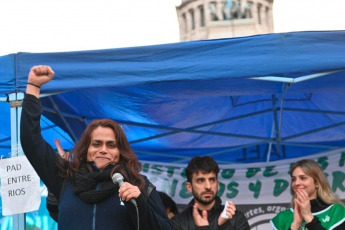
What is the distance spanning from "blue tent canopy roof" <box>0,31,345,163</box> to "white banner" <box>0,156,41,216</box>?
1.53ft

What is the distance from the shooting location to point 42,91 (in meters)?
4.06

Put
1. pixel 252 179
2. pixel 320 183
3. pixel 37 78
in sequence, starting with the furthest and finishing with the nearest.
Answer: pixel 252 179
pixel 320 183
pixel 37 78

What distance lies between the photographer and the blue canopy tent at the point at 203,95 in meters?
3.95

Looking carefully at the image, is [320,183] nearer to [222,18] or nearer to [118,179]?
[118,179]

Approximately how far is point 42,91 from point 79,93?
99 centimetres

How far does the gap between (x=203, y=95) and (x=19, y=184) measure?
4.85 ft

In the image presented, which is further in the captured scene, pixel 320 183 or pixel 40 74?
pixel 320 183

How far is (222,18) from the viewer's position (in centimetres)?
6644

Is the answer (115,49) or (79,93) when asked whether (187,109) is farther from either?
(115,49)

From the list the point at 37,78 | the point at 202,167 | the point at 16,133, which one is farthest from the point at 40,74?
the point at 202,167

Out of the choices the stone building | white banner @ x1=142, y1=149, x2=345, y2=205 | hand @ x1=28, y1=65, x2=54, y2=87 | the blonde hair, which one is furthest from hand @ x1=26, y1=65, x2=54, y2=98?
the stone building

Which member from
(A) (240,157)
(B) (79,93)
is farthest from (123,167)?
(A) (240,157)

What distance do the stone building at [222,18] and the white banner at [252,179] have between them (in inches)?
2257

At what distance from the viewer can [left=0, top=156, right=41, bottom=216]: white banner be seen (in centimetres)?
398
